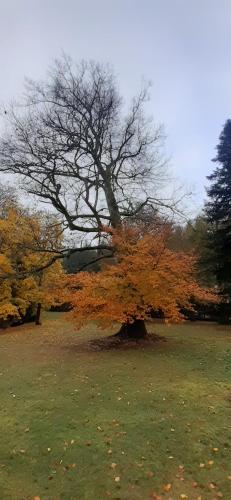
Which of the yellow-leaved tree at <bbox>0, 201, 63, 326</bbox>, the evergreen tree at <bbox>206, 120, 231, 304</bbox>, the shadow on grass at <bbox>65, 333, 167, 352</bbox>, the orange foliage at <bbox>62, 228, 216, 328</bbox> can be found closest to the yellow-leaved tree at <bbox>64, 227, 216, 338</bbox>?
the orange foliage at <bbox>62, 228, 216, 328</bbox>

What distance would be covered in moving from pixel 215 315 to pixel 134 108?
1457 cm

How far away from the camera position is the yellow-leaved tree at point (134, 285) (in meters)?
12.0

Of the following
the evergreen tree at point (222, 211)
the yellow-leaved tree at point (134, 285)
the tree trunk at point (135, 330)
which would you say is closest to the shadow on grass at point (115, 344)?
the tree trunk at point (135, 330)

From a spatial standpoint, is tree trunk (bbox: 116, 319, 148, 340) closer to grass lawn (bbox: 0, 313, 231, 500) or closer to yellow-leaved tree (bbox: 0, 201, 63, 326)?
grass lawn (bbox: 0, 313, 231, 500)

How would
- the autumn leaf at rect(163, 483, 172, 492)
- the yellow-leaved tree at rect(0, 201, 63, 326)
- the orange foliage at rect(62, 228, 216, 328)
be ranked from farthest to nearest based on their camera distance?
the yellow-leaved tree at rect(0, 201, 63, 326) < the orange foliage at rect(62, 228, 216, 328) < the autumn leaf at rect(163, 483, 172, 492)

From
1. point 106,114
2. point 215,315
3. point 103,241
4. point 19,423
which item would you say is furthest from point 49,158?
point 215,315

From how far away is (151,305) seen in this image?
490 inches

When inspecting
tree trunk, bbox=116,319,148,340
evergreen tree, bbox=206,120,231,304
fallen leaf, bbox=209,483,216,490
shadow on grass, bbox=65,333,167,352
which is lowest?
fallen leaf, bbox=209,483,216,490

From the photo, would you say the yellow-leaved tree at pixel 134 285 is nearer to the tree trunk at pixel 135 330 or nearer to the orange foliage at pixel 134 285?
the orange foliage at pixel 134 285

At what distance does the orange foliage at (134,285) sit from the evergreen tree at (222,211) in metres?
8.64

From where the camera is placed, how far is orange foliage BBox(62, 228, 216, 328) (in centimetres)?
1204

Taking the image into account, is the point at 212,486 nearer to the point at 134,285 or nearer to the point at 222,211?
the point at 134,285

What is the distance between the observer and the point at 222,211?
21.8 m

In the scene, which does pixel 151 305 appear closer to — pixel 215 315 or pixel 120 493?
pixel 120 493
